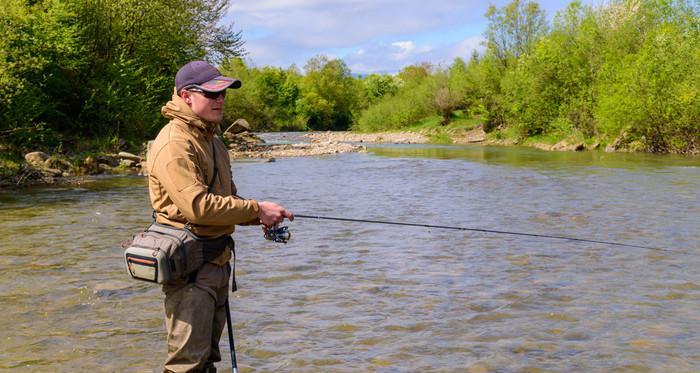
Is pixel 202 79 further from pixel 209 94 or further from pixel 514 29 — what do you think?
pixel 514 29

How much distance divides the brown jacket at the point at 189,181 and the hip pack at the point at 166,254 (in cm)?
8

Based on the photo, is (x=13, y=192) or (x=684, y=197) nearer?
(x=684, y=197)

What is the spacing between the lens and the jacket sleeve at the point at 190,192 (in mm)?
3949

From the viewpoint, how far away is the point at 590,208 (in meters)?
16.5

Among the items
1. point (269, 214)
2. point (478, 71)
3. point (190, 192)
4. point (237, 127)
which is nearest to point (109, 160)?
point (237, 127)

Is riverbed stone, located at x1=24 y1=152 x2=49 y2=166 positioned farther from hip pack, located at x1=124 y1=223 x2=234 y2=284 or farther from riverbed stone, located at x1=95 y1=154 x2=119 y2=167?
hip pack, located at x1=124 y1=223 x2=234 y2=284

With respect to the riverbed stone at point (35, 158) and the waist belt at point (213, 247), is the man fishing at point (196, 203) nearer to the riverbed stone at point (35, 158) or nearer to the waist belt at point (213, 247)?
the waist belt at point (213, 247)

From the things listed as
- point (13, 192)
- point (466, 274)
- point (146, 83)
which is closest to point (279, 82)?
point (146, 83)

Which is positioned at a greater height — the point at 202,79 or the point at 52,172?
the point at 202,79

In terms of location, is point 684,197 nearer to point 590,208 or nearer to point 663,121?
point 590,208

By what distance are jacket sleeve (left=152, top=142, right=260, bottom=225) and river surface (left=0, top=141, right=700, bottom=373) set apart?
8.37 ft

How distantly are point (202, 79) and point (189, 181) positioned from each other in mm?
690

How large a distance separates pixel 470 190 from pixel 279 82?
10528 cm

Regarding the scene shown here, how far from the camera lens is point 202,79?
13.8 feet
